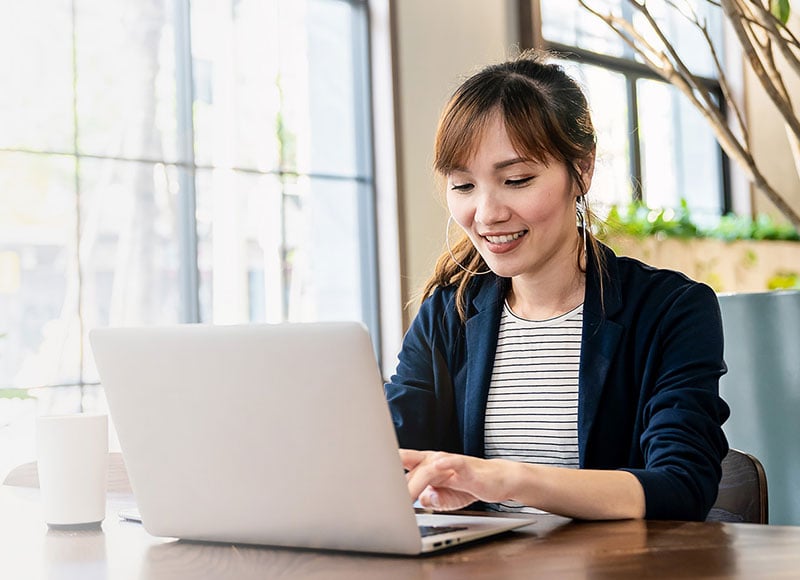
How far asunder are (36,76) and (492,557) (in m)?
2.93

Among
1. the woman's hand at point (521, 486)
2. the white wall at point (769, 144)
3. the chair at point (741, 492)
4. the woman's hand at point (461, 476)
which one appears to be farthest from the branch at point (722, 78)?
the white wall at point (769, 144)

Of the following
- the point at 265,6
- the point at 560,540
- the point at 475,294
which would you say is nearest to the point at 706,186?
the point at 265,6

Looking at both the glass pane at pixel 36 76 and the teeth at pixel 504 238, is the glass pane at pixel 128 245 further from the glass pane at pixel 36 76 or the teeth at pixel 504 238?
the teeth at pixel 504 238

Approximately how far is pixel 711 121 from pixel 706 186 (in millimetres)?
4680

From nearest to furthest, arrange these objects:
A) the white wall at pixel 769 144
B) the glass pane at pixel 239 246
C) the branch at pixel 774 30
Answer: the branch at pixel 774 30
the glass pane at pixel 239 246
the white wall at pixel 769 144

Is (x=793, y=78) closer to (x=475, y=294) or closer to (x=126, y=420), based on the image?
(x=475, y=294)

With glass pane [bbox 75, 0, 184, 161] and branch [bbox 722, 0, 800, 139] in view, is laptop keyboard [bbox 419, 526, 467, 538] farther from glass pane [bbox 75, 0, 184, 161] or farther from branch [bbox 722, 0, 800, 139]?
glass pane [bbox 75, 0, 184, 161]

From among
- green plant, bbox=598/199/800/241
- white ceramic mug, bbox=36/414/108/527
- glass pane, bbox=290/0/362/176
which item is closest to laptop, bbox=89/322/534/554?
white ceramic mug, bbox=36/414/108/527

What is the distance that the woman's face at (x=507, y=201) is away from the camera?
151 cm

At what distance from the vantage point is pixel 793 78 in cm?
713

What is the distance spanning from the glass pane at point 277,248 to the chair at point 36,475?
2.15m

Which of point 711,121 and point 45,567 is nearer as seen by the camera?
point 45,567

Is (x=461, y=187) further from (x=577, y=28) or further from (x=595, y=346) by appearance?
(x=577, y=28)

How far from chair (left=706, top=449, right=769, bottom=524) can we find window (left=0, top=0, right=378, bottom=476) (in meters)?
2.53
